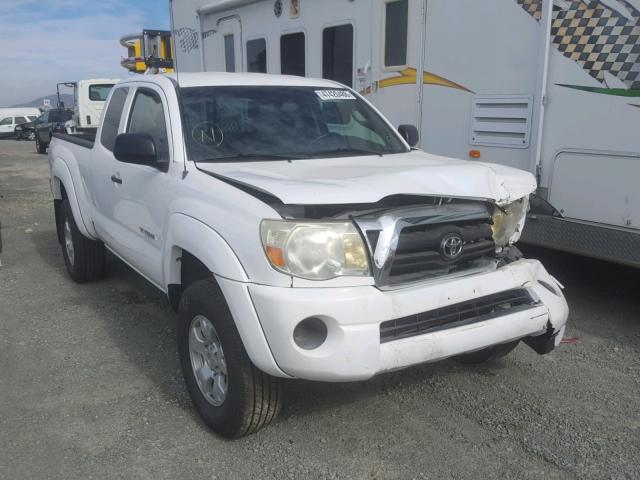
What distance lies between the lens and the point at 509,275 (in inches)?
127

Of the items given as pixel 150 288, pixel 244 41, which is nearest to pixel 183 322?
pixel 150 288

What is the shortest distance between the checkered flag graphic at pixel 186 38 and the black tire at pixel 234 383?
6716mm

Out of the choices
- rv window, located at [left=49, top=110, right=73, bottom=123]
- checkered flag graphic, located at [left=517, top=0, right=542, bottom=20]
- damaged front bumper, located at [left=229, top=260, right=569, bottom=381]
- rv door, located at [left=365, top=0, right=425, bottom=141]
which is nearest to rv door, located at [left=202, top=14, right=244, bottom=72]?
rv door, located at [left=365, top=0, right=425, bottom=141]

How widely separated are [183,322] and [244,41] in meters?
5.60

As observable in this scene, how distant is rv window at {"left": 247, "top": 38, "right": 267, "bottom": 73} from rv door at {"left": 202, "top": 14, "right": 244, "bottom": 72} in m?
0.16

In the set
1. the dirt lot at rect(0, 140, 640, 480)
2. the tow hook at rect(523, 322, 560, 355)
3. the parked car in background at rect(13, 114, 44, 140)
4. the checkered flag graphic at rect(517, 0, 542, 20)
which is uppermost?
the checkered flag graphic at rect(517, 0, 542, 20)

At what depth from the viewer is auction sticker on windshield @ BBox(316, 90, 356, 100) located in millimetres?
4590

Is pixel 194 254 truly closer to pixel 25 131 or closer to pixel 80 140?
pixel 80 140

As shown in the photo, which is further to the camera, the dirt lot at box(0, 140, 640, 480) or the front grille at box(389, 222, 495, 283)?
the dirt lot at box(0, 140, 640, 480)

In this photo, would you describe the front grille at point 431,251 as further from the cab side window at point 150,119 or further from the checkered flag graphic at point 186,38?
the checkered flag graphic at point 186,38

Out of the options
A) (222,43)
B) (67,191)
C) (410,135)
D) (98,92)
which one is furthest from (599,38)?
(98,92)

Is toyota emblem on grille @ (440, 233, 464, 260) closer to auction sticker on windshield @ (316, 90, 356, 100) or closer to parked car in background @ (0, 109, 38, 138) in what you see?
auction sticker on windshield @ (316, 90, 356, 100)

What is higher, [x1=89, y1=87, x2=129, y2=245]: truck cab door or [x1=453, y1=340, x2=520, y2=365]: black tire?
[x1=89, y1=87, x2=129, y2=245]: truck cab door

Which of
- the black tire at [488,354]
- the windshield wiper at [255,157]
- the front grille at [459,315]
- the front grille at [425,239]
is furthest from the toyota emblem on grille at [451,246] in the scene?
the windshield wiper at [255,157]
